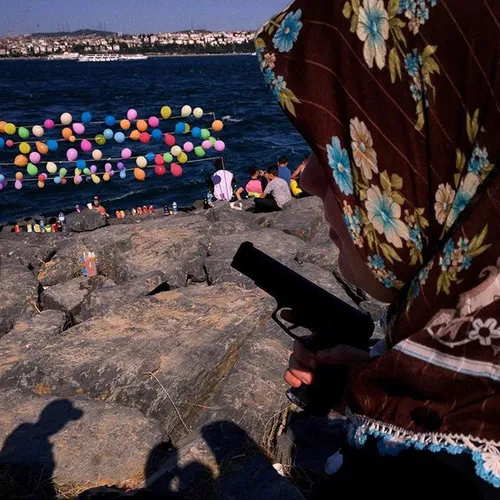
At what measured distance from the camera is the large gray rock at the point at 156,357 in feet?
12.3

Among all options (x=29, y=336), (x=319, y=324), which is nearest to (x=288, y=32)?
(x=319, y=324)

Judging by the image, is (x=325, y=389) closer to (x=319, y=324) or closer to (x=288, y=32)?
(x=319, y=324)

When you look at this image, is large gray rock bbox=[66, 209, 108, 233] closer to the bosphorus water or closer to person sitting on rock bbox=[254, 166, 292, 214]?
person sitting on rock bbox=[254, 166, 292, 214]

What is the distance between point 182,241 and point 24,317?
1.84m

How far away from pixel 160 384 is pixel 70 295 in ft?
8.68

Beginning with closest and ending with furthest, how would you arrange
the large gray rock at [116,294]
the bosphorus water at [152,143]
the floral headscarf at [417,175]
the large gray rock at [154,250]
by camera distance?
1. the floral headscarf at [417,175]
2. the large gray rock at [116,294]
3. the large gray rock at [154,250]
4. the bosphorus water at [152,143]

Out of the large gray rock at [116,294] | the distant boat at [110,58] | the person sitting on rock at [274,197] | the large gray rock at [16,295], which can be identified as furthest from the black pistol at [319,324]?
the distant boat at [110,58]

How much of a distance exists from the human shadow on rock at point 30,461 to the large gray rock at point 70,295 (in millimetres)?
2447

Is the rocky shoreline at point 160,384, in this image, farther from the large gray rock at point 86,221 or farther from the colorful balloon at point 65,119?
the colorful balloon at point 65,119

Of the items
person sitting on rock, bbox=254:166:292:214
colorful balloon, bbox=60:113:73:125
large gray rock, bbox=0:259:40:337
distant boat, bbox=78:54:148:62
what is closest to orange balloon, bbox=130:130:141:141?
colorful balloon, bbox=60:113:73:125

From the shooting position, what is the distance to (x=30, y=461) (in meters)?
3.16

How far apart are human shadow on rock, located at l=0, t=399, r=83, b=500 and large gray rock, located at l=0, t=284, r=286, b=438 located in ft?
1.38

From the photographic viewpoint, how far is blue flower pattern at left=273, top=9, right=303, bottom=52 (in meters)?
1.11

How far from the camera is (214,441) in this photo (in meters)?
3.28
